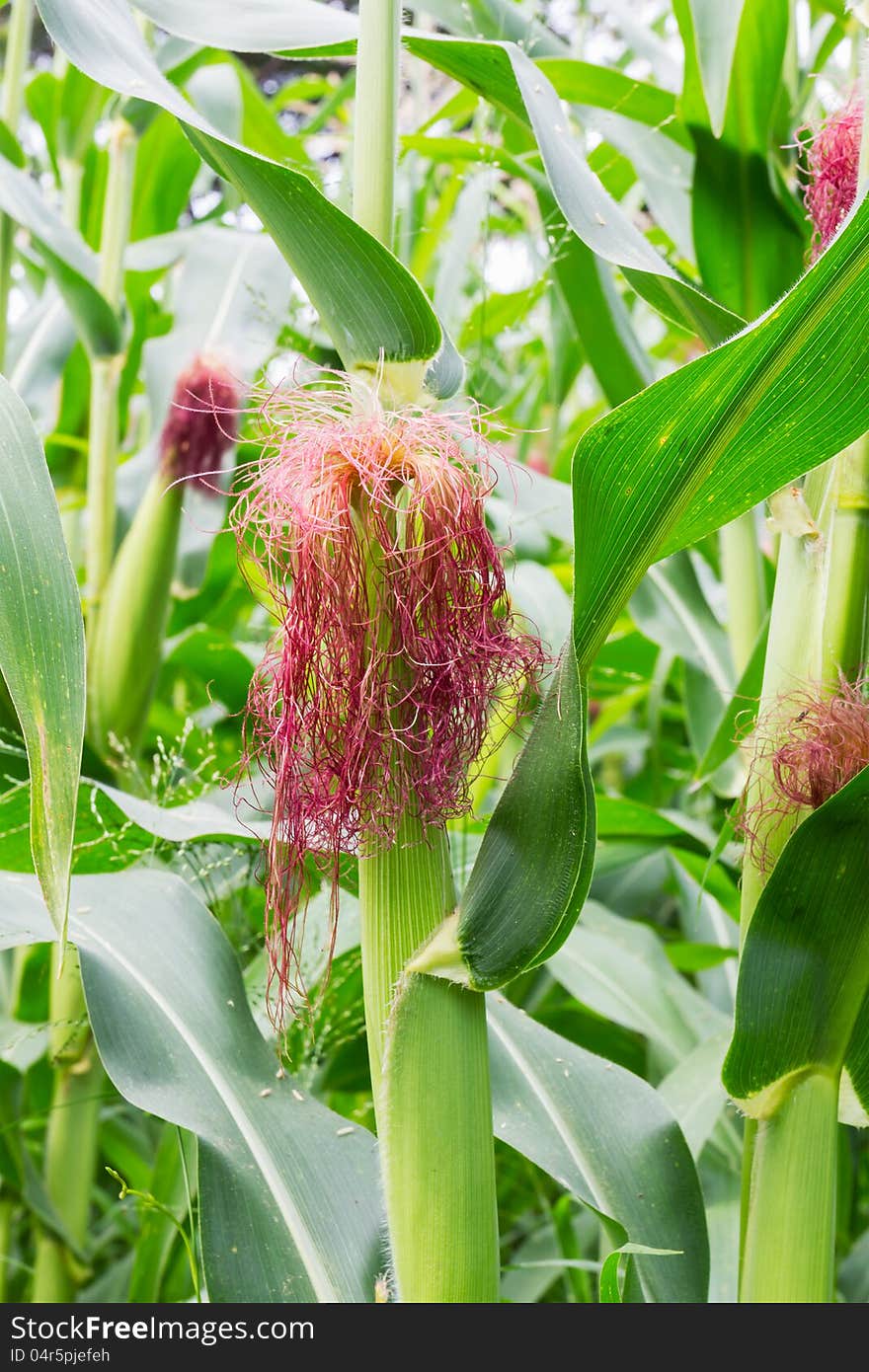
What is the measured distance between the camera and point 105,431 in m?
1.18

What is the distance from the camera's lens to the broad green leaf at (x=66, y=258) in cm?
100

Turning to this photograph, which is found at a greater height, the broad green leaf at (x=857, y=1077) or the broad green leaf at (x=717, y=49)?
the broad green leaf at (x=717, y=49)

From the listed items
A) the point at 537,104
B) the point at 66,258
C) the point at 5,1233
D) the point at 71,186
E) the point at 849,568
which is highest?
the point at 71,186

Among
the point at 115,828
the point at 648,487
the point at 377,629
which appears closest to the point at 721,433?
the point at 648,487

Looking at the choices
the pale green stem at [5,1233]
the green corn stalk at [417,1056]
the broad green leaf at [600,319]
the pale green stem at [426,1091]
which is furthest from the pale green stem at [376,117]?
the pale green stem at [5,1233]

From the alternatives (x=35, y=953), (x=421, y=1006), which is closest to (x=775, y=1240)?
(x=421, y=1006)

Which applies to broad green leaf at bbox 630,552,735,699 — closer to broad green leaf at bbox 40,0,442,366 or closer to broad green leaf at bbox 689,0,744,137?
broad green leaf at bbox 689,0,744,137

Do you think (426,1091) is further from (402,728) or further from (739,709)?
(739,709)

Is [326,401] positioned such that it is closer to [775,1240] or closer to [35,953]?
[775,1240]

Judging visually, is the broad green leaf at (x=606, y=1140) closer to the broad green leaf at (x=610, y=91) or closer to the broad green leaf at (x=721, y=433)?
the broad green leaf at (x=721, y=433)

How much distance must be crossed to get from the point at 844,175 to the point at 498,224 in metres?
0.99

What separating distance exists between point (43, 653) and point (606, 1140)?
49 cm

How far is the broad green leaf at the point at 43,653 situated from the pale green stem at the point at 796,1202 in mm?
412

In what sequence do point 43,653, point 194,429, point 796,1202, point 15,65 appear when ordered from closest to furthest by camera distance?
1. point 43,653
2. point 796,1202
3. point 194,429
4. point 15,65
